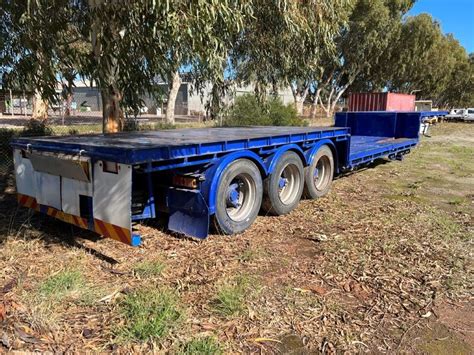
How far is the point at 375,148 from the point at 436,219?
340 centimetres

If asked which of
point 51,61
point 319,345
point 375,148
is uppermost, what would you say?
point 51,61

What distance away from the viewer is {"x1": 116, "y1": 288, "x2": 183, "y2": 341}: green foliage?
318 cm

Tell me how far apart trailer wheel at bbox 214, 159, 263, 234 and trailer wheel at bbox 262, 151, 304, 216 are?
0.31 meters

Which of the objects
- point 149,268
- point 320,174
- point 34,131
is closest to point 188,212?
point 149,268

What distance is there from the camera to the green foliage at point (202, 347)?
3008 millimetres

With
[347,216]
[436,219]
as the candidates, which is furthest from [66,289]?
[436,219]

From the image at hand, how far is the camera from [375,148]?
9539 mm

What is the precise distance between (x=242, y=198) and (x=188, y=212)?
103cm

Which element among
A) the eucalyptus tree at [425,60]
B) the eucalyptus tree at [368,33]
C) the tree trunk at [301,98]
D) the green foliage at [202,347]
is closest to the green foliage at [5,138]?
the green foliage at [202,347]

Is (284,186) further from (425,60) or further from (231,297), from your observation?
(425,60)

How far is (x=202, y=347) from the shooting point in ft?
10.0

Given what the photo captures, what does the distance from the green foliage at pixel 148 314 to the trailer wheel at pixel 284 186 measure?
265cm

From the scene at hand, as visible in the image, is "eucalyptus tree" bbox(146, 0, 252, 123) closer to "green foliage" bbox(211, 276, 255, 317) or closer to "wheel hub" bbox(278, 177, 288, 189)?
"wheel hub" bbox(278, 177, 288, 189)

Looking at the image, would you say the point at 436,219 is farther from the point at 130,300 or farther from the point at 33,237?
the point at 33,237
